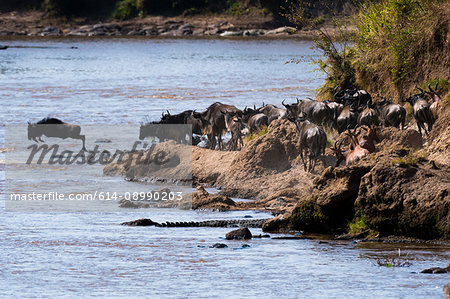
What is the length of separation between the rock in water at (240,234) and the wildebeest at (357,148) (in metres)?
2.97

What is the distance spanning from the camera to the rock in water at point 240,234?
1216cm

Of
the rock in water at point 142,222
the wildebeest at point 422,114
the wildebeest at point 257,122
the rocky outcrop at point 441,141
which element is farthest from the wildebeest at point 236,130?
the rock in water at point 142,222

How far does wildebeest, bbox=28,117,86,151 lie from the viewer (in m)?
25.3

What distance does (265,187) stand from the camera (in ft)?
54.3

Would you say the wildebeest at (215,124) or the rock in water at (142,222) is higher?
the wildebeest at (215,124)

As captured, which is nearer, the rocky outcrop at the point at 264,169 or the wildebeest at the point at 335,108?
the rocky outcrop at the point at 264,169

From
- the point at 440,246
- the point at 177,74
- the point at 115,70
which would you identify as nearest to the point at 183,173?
the point at 440,246

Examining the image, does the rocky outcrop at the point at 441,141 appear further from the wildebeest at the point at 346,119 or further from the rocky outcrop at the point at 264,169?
the rocky outcrop at the point at 264,169

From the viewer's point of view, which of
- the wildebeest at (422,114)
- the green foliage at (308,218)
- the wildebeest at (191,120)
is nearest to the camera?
the green foliage at (308,218)

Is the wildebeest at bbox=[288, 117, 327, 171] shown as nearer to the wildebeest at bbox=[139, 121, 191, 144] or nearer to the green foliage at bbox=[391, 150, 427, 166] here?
the green foliage at bbox=[391, 150, 427, 166]

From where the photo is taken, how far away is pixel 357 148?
1495cm

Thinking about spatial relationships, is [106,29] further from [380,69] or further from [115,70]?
[380,69]

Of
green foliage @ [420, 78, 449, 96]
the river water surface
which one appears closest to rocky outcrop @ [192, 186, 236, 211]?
the river water surface

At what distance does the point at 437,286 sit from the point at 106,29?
109 metres
